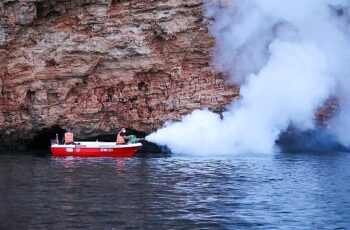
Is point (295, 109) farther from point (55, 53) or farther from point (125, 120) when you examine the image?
point (55, 53)

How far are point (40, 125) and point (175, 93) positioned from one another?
10.5m

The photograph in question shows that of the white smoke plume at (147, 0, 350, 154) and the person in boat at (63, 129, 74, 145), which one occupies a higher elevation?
the white smoke plume at (147, 0, 350, 154)

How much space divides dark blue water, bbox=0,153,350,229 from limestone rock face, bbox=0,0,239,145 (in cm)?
765

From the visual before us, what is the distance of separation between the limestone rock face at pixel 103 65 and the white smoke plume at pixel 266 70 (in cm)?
112

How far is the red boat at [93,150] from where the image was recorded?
49.1m

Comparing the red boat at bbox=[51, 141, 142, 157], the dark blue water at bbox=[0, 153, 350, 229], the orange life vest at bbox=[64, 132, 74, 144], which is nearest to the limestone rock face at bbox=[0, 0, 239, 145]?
the orange life vest at bbox=[64, 132, 74, 144]

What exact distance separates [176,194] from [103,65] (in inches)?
880

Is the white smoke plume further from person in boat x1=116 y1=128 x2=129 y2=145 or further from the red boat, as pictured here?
the red boat

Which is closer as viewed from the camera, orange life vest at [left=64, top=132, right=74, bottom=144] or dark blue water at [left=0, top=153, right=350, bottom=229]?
dark blue water at [left=0, top=153, right=350, bottom=229]

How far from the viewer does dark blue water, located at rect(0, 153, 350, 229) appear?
24.8 m

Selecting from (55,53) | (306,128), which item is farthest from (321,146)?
(55,53)

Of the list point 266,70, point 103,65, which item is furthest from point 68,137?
point 266,70

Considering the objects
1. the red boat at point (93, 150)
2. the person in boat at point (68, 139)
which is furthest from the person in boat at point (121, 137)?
the person in boat at point (68, 139)

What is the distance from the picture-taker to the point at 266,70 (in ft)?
167
